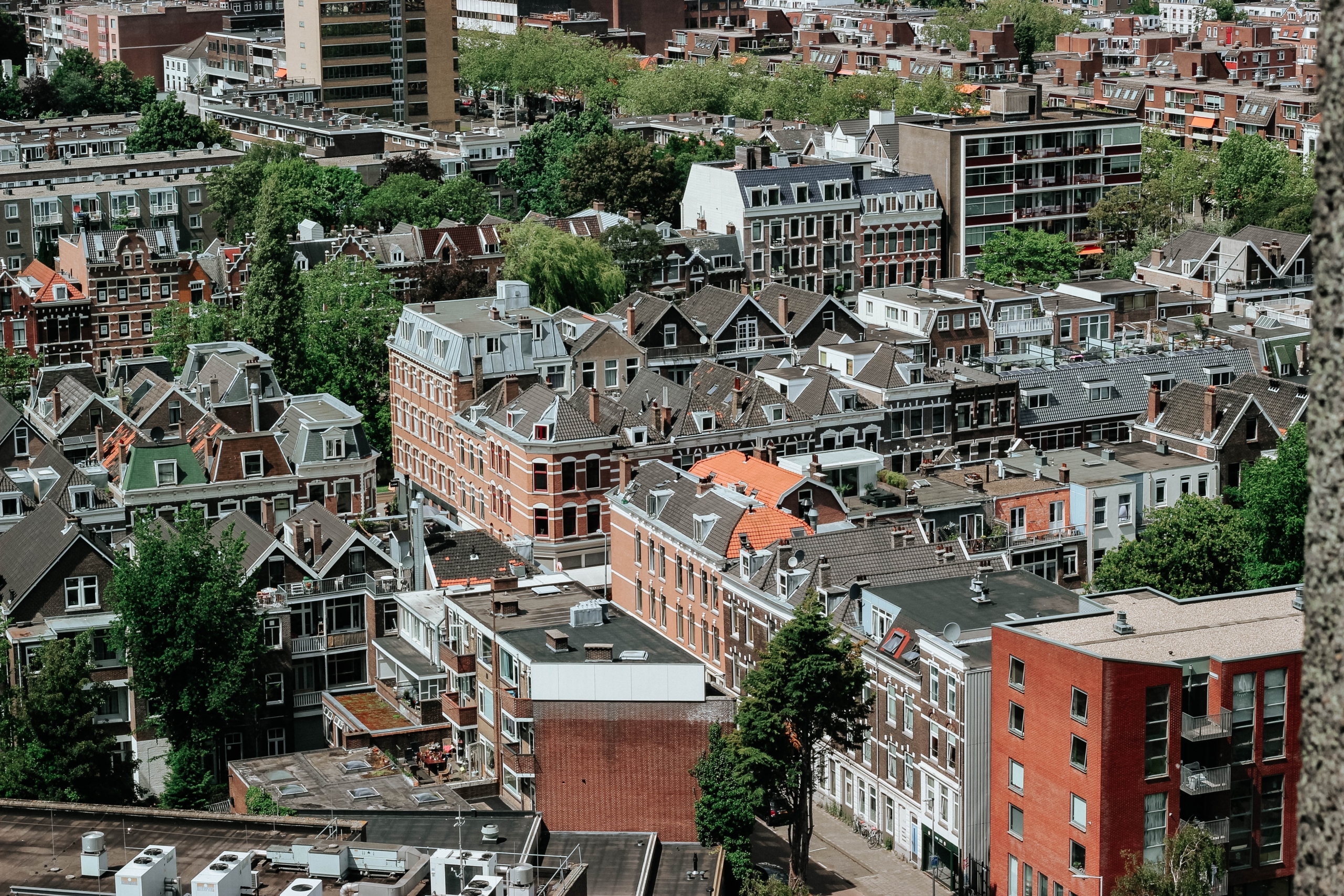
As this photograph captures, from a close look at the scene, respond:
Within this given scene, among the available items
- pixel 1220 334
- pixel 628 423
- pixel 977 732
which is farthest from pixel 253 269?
pixel 977 732

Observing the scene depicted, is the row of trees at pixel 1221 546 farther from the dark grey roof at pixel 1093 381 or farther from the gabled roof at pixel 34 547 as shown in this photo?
the gabled roof at pixel 34 547

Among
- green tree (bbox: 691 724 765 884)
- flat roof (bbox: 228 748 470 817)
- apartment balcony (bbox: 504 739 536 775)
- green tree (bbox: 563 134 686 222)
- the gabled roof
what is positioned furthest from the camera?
green tree (bbox: 563 134 686 222)

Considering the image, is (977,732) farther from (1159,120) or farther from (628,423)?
(1159,120)

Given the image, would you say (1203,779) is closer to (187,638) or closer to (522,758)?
(522,758)

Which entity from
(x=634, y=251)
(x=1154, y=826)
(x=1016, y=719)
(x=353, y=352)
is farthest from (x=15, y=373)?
(x=1154, y=826)

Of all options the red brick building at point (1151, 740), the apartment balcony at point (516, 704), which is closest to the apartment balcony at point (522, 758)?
the apartment balcony at point (516, 704)

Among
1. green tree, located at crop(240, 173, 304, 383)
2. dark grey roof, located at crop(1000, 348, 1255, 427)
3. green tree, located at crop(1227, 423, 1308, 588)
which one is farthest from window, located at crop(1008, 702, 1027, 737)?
green tree, located at crop(240, 173, 304, 383)

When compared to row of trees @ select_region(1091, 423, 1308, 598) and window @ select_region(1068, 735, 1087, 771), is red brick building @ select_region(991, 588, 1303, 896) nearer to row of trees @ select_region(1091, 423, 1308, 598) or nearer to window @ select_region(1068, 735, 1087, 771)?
window @ select_region(1068, 735, 1087, 771)
